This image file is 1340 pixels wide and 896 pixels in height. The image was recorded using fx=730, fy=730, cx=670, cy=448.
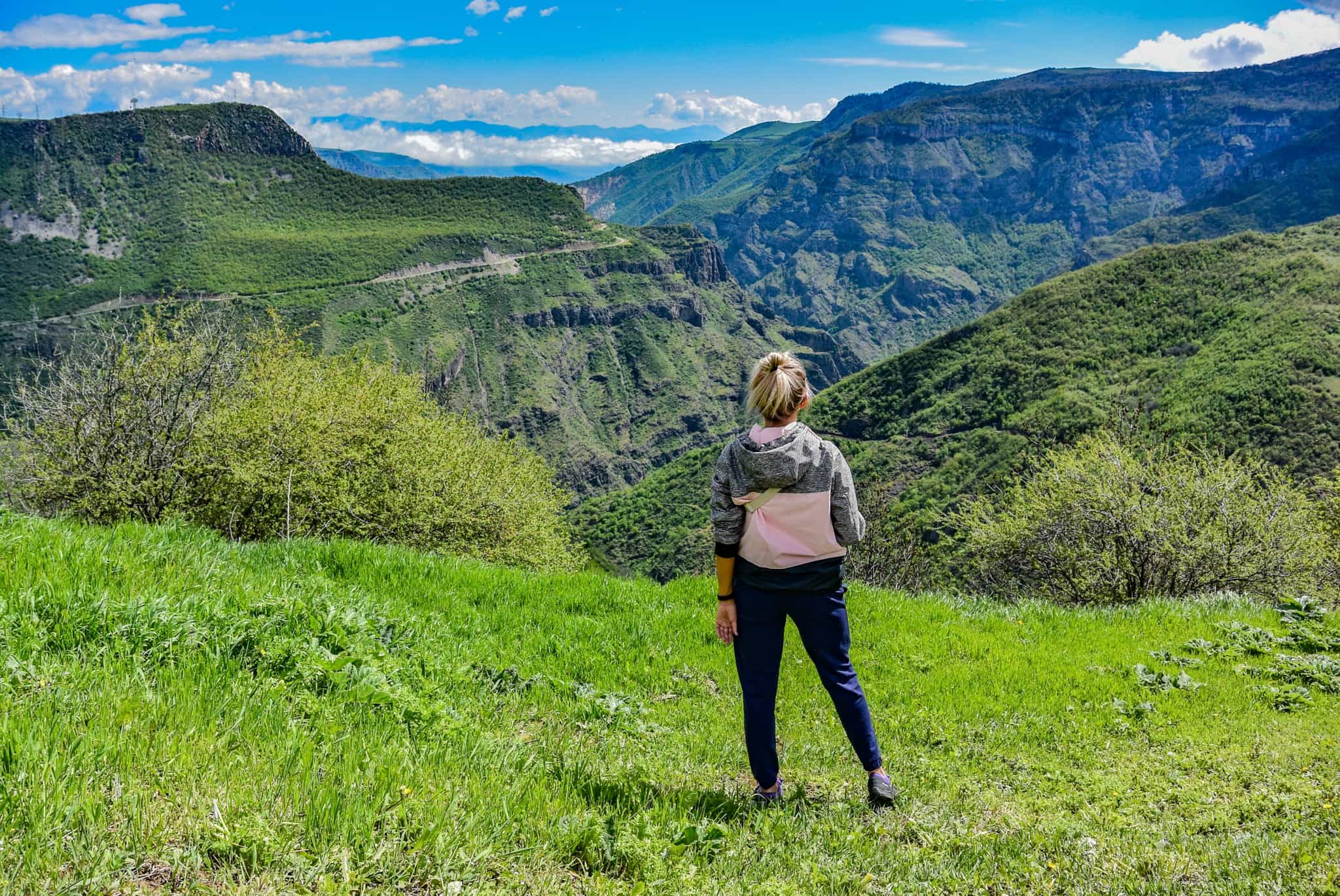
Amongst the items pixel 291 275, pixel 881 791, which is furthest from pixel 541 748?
pixel 291 275

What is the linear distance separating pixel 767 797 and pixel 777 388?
236 centimetres

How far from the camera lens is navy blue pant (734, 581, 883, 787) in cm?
411

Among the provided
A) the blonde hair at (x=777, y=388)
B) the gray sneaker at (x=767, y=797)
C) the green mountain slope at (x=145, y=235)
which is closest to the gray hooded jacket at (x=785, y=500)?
the blonde hair at (x=777, y=388)

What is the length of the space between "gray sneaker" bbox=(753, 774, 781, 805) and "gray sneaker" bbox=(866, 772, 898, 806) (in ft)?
1.76

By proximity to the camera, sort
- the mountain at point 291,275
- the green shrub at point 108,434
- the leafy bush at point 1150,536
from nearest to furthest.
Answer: the leafy bush at point 1150,536
the green shrub at point 108,434
the mountain at point 291,275

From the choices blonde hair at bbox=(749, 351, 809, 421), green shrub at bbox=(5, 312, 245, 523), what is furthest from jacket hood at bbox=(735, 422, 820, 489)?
green shrub at bbox=(5, 312, 245, 523)

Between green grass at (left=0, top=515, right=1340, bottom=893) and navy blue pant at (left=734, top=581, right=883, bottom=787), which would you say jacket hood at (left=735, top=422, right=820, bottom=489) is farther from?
green grass at (left=0, top=515, right=1340, bottom=893)

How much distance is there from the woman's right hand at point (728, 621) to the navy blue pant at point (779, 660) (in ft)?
0.11

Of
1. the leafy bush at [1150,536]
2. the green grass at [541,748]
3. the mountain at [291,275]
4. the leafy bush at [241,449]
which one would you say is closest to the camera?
the green grass at [541,748]

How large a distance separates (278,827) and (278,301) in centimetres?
17236

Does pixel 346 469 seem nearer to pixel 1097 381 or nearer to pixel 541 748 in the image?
pixel 541 748

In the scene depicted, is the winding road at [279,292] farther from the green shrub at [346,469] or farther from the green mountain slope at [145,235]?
the green shrub at [346,469]

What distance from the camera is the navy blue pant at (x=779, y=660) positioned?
4.11 metres

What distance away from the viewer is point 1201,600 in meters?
9.28
